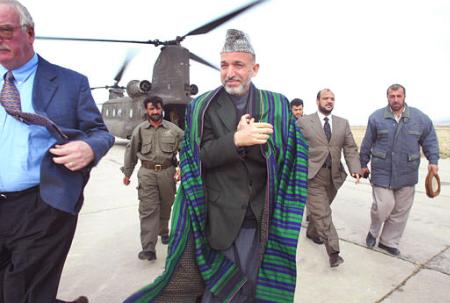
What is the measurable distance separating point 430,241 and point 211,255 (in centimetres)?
362

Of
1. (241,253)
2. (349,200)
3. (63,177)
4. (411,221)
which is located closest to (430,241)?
(411,221)

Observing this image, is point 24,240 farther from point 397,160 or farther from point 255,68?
point 397,160

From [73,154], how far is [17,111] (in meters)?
0.37

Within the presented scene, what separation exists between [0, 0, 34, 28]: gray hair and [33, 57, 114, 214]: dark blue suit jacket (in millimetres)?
246

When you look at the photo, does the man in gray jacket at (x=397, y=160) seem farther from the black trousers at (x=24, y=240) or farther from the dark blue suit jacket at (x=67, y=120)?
the black trousers at (x=24, y=240)

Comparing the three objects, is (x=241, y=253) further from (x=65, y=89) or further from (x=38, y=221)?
(x=65, y=89)

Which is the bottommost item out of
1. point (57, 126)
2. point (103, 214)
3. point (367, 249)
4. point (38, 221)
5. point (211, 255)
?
point (103, 214)

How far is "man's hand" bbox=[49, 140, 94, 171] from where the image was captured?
1.65 m

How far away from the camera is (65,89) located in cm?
187

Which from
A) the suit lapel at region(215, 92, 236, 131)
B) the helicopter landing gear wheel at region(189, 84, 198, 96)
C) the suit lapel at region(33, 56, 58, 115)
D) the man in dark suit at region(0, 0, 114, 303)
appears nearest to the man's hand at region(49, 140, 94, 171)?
the man in dark suit at region(0, 0, 114, 303)

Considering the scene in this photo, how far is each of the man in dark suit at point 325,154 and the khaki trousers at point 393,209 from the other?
41 centimetres

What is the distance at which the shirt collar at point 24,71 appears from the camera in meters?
1.81

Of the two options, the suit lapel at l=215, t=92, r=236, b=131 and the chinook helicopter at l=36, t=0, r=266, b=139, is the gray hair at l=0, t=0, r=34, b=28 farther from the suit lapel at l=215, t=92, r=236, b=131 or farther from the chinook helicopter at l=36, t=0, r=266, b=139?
the chinook helicopter at l=36, t=0, r=266, b=139

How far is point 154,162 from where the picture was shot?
13.0 ft
